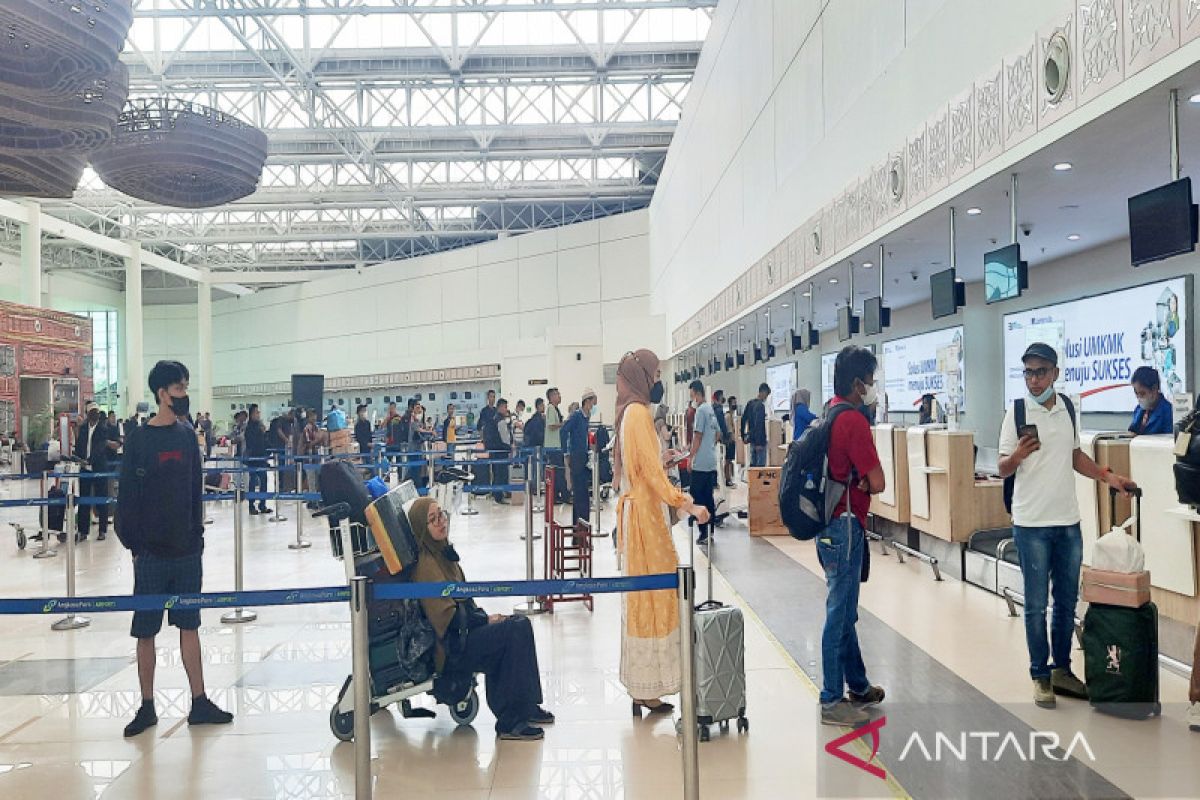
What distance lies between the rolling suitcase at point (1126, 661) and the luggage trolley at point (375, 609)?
294cm

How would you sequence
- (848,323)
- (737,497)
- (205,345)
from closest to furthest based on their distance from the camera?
(848,323), (737,497), (205,345)

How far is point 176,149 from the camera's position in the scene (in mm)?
12633

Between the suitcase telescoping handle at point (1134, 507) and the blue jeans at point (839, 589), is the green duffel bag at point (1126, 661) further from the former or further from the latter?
the blue jeans at point (839, 589)

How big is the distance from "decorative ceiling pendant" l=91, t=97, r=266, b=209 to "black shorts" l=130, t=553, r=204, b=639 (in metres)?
10.0

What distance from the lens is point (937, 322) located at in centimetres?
1491

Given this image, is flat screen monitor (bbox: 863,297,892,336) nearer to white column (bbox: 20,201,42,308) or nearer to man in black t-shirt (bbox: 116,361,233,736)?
man in black t-shirt (bbox: 116,361,233,736)

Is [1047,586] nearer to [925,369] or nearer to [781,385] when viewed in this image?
[925,369]

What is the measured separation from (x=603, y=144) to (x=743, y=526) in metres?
16.2

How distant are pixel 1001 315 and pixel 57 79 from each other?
1244 centimetres

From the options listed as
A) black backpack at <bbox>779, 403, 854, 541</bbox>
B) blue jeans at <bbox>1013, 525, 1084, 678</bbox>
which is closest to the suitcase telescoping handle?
blue jeans at <bbox>1013, 525, 1084, 678</bbox>

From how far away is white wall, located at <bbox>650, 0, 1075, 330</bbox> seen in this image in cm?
671

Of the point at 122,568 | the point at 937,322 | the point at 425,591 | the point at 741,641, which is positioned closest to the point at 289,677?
the point at 425,591

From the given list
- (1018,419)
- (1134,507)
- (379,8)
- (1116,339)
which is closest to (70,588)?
(1018,419)

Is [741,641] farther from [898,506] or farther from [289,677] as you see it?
[898,506]
